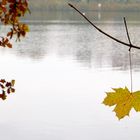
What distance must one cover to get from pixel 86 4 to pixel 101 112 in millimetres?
56423

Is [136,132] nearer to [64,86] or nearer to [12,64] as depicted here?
[64,86]

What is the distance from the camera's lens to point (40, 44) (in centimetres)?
3622

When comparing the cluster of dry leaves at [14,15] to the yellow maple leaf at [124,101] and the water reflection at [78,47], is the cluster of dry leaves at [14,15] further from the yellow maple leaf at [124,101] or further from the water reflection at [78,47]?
the water reflection at [78,47]

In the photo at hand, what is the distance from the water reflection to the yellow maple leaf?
81.7ft

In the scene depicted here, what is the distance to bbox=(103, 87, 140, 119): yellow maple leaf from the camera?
2.69ft

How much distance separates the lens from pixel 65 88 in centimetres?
1998

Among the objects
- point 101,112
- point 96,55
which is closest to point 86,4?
point 96,55

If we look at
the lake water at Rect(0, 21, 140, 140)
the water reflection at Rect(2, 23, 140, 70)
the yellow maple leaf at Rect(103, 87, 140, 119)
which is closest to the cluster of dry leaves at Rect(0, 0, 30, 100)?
the yellow maple leaf at Rect(103, 87, 140, 119)

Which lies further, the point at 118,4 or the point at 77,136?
the point at 118,4

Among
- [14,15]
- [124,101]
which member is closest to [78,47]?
[14,15]

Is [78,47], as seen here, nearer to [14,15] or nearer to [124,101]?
[14,15]

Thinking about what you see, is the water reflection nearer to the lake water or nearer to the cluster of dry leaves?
the lake water

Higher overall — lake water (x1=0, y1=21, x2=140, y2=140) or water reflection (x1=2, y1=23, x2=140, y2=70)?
water reflection (x1=2, y1=23, x2=140, y2=70)

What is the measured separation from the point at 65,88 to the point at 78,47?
1466 cm
